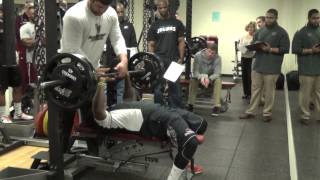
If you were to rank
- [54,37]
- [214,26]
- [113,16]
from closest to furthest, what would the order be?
[54,37] → [113,16] → [214,26]

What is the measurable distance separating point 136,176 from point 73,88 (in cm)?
108

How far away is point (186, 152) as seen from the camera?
2.62m

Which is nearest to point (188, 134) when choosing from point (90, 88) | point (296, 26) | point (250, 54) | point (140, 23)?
point (90, 88)

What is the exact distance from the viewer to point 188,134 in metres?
2.63

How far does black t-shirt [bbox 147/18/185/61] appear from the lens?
184 inches

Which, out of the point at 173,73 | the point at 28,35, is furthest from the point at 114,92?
the point at 28,35

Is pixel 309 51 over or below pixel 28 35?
below

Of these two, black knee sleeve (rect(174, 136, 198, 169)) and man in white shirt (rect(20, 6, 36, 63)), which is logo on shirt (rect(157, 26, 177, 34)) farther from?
black knee sleeve (rect(174, 136, 198, 169))

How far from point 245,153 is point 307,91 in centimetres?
170

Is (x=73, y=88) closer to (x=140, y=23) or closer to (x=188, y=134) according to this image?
(x=188, y=134)

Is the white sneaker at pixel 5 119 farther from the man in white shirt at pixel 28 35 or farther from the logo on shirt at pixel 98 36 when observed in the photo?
the logo on shirt at pixel 98 36

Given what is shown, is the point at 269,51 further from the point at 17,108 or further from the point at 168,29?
the point at 17,108

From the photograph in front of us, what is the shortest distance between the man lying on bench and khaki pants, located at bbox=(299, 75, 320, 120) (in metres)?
2.66

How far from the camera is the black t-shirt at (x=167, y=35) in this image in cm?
467
